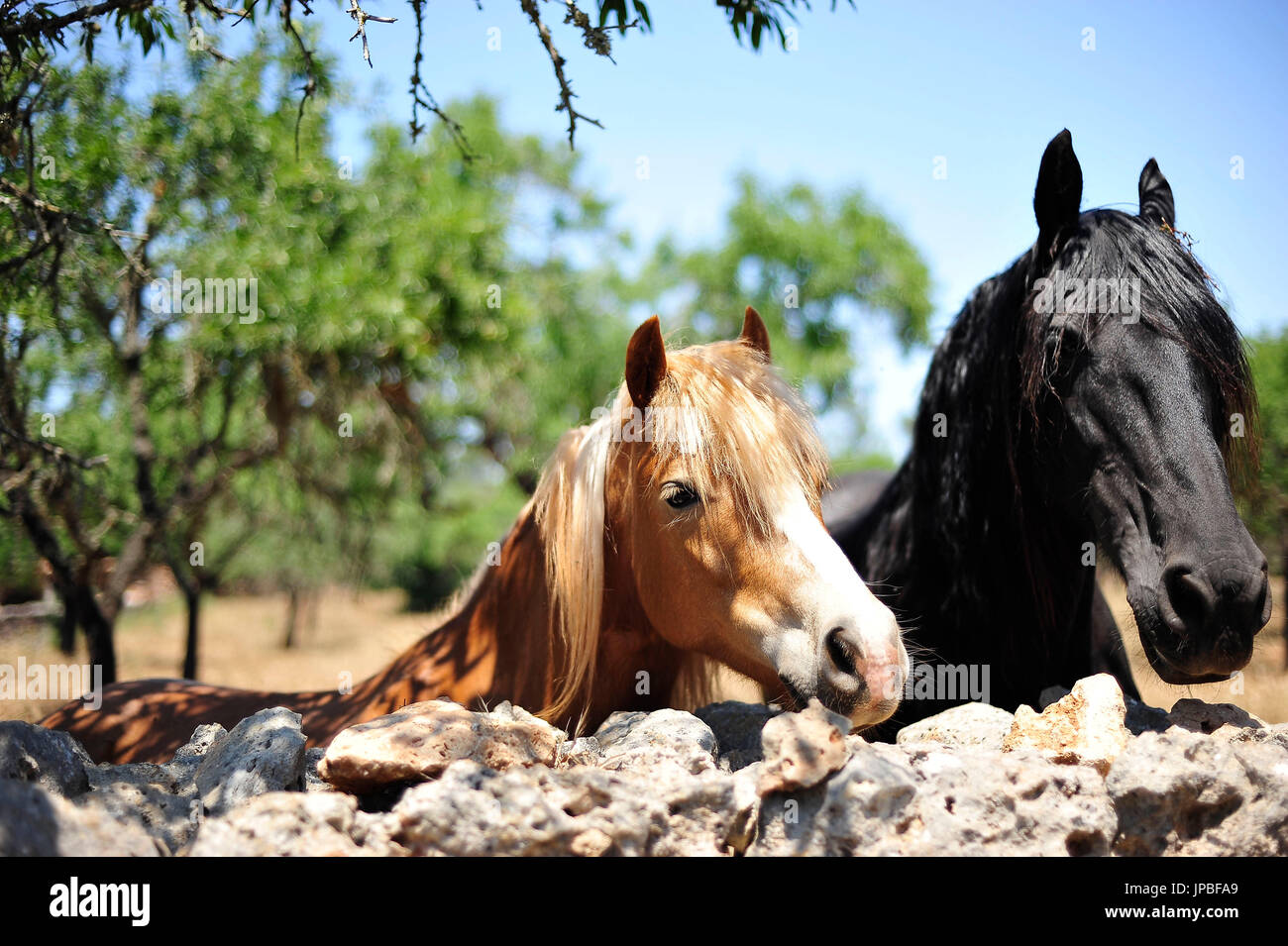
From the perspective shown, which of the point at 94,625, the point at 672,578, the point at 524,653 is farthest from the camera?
the point at 94,625

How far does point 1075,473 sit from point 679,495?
3.59ft

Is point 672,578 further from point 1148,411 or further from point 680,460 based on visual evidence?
point 1148,411

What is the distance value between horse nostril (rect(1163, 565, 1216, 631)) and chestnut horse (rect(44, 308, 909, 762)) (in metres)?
0.61

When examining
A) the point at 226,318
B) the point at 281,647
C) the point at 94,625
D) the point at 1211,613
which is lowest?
the point at 281,647

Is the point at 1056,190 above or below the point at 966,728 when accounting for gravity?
above

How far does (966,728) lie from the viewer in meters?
2.33

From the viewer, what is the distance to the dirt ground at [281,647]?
4.90 m

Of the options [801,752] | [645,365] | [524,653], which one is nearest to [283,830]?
[801,752]

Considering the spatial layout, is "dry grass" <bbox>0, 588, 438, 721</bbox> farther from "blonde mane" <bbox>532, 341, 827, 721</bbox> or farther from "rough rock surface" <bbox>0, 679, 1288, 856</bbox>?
"blonde mane" <bbox>532, 341, 827, 721</bbox>

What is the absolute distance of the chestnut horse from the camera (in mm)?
2156

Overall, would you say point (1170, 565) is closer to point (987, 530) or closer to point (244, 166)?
point (987, 530)

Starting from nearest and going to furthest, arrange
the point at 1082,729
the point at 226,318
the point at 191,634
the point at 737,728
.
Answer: the point at 1082,729 < the point at 737,728 < the point at 226,318 < the point at 191,634

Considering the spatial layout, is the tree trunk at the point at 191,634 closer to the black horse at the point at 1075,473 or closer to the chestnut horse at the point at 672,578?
the chestnut horse at the point at 672,578
